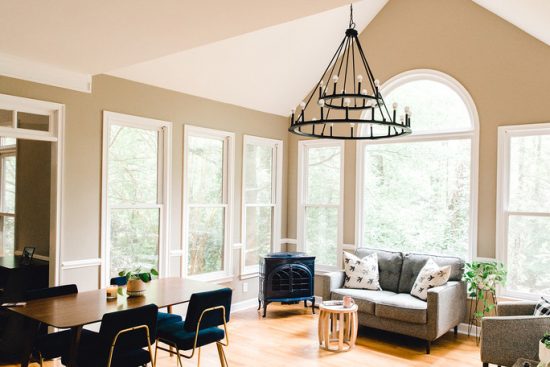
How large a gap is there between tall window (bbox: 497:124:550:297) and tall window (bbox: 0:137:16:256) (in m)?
5.60

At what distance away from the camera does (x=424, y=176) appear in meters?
5.68

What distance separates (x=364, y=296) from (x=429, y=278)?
28.1 inches

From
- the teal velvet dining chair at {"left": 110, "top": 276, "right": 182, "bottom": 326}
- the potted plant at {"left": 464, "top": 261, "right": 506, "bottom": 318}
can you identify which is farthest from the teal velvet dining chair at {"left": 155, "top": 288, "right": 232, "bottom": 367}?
the potted plant at {"left": 464, "top": 261, "right": 506, "bottom": 318}

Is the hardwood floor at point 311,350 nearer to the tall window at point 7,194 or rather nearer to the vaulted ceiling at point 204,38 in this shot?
the tall window at point 7,194

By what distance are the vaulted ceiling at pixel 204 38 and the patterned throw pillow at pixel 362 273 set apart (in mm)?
2473

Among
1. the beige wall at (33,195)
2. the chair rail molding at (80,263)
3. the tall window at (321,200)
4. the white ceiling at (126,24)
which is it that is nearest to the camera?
the white ceiling at (126,24)

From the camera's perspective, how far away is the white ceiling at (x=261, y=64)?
4.92 meters

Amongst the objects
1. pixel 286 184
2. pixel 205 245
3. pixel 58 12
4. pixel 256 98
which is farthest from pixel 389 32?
pixel 58 12

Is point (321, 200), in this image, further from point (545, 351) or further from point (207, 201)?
point (545, 351)

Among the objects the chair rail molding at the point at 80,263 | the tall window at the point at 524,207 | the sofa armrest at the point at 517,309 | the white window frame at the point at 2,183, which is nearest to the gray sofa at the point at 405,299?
the tall window at the point at 524,207

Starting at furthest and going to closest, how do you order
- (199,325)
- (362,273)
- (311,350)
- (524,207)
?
(362,273)
(524,207)
(311,350)
(199,325)

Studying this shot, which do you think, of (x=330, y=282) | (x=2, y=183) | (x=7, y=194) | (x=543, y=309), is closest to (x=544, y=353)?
(x=543, y=309)

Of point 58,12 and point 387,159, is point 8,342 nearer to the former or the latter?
point 58,12

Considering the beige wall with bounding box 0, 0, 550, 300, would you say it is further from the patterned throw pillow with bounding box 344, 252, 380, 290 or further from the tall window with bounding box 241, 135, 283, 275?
the patterned throw pillow with bounding box 344, 252, 380, 290
